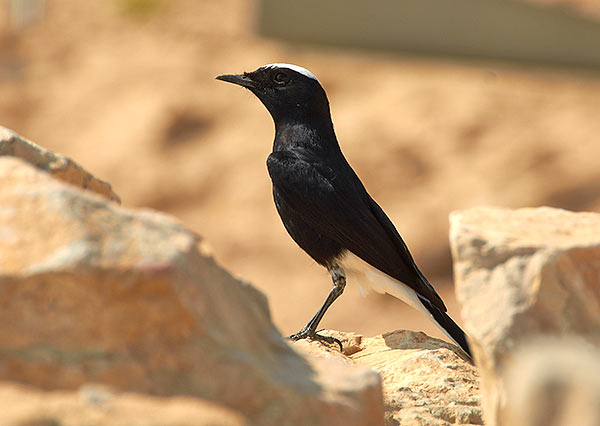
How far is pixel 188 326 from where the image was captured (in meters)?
2.47

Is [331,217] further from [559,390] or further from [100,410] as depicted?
[559,390]

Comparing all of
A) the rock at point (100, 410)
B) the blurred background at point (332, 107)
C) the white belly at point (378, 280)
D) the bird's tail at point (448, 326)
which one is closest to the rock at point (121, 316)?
the rock at point (100, 410)

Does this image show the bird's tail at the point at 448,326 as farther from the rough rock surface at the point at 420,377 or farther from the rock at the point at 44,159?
the rock at the point at 44,159

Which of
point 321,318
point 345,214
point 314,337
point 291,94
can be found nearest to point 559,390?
point 314,337

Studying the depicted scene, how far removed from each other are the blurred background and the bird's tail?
259 inches

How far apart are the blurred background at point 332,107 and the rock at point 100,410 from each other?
9.55 m

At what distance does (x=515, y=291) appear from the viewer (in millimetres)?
2775

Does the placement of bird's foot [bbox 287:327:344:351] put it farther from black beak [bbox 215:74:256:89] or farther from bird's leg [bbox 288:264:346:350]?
black beak [bbox 215:74:256:89]

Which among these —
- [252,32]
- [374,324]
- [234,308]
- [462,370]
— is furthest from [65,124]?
[234,308]

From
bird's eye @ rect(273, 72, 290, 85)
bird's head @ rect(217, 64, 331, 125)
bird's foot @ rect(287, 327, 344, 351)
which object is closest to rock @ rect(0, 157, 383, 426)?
bird's foot @ rect(287, 327, 344, 351)

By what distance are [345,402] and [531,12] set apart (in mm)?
14028

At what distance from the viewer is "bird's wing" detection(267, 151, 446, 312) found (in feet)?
16.6

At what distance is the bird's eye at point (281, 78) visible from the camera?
5.63m

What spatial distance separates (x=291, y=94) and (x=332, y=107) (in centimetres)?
981
